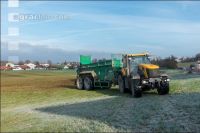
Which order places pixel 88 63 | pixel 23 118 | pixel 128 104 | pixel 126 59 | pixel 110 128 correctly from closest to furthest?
pixel 110 128, pixel 23 118, pixel 128 104, pixel 126 59, pixel 88 63

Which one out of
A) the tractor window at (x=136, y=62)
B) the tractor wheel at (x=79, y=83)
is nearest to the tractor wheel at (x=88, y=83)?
the tractor wheel at (x=79, y=83)

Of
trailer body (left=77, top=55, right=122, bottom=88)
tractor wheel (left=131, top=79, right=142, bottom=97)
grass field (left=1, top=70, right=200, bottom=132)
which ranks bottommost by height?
grass field (left=1, top=70, right=200, bottom=132)

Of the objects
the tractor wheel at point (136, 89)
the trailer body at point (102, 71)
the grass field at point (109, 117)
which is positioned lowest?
the grass field at point (109, 117)

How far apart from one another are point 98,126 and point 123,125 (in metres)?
0.75

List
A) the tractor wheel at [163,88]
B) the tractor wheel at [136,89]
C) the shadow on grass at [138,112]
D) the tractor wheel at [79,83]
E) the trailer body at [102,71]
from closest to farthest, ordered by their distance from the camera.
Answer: the shadow on grass at [138,112] < the tractor wheel at [136,89] < the tractor wheel at [163,88] < the trailer body at [102,71] < the tractor wheel at [79,83]

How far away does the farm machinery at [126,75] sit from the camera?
2151 cm

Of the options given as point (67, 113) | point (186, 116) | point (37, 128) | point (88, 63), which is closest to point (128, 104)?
point (67, 113)

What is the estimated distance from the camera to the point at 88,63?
30.6 meters

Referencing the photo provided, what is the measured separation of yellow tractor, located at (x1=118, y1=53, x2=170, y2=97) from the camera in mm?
21422

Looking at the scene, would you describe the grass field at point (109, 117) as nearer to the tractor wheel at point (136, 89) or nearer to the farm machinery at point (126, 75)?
the tractor wheel at point (136, 89)

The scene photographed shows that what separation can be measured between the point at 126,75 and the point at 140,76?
1.28 metres

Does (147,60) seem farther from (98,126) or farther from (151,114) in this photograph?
(98,126)

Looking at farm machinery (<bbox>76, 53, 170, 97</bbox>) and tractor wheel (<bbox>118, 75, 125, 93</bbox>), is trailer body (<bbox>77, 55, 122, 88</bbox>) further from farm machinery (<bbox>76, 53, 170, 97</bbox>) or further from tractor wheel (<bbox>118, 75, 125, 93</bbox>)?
tractor wheel (<bbox>118, 75, 125, 93</bbox>)

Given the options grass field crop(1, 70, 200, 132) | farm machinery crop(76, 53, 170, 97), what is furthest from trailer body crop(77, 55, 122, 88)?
grass field crop(1, 70, 200, 132)
